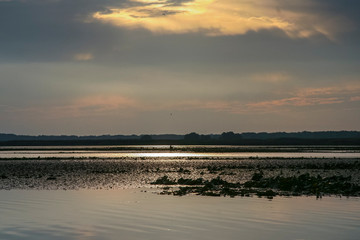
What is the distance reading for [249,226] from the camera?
23.2 m

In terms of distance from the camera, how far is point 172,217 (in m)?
25.7

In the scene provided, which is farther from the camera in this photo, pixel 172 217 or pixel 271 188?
pixel 271 188

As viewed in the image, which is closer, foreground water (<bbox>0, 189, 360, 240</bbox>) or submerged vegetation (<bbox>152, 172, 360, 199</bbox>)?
foreground water (<bbox>0, 189, 360, 240</bbox>)

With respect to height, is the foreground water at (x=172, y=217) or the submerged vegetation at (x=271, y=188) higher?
the submerged vegetation at (x=271, y=188)

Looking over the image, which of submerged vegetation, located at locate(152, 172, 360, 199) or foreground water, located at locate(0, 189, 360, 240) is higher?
submerged vegetation, located at locate(152, 172, 360, 199)

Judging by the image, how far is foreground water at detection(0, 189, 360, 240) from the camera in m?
21.4

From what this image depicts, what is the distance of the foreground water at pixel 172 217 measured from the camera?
21.4 meters

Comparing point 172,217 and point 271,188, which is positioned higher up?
point 271,188

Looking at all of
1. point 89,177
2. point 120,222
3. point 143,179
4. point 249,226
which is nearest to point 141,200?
point 120,222

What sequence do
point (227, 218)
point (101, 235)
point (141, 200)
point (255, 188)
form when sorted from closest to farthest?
point (101, 235)
point (227, 218)
point (141, 200)
point (255, 188)

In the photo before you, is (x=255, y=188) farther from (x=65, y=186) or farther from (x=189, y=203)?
(x=65, y=186)

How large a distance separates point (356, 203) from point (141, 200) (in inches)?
486

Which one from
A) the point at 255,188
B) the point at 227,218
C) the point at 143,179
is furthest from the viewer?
the point at 143,179

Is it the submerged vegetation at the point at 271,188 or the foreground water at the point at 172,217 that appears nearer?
the foreground water at the point at 172,217
